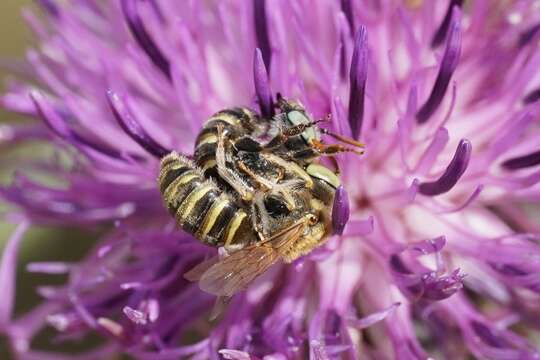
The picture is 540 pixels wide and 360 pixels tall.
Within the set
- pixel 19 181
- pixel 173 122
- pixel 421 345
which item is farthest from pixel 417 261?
pixel 19 181

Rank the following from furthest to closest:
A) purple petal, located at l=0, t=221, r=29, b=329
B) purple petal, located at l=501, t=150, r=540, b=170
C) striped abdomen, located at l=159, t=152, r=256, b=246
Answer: purple petal, located at l=0, t=221, r=29, b=329 < purple petal, located at l=501, t=150, r=540, b=170 < striped abdomen, located at l=159, t=152, r=256, b=246

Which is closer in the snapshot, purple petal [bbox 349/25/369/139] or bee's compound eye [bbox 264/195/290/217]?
bee's compound eye [bbox 264/195/290/217]

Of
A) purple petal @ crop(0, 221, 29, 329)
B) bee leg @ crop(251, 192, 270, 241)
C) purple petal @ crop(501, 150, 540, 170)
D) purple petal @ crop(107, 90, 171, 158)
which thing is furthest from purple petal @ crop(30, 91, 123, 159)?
purple petal @ crop(501, 150, 540, 170)

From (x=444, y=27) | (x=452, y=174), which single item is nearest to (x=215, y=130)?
(x=452, y=174)

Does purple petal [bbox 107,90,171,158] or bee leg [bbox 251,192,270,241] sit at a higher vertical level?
purple petal [bbox 107,90,171,158]

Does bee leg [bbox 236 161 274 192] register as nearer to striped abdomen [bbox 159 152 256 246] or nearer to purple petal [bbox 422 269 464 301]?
striped abdomen [bbox 159 152 256 246]

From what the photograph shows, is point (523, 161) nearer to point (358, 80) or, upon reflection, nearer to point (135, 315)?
point (358, 80)

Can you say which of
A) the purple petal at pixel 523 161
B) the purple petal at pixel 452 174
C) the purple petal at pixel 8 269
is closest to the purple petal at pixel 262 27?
the purple petal at pixel 452 174
